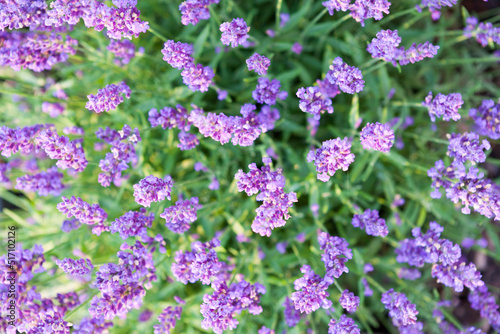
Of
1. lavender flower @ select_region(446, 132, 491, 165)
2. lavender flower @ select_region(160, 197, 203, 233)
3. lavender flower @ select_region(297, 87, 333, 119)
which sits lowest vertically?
lavender flower @ select_region(160, 197, 203, 233)

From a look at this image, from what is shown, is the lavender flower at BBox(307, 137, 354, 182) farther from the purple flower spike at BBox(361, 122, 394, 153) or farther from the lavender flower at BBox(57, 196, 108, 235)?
the lavender flower at BBox(57, 196, 108, 235)

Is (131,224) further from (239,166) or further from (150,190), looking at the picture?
(239,166)

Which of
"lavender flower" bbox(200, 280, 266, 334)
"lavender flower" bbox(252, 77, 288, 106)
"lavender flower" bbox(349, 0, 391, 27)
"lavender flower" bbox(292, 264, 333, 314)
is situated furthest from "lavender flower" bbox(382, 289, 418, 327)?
"lavender flower" bbox(349, 0, 391, 27)

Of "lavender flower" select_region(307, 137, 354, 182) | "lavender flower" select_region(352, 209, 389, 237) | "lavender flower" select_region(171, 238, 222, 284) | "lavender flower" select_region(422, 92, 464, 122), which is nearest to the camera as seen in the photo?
"lavender flower" select_region(307, 137, 354, 182)

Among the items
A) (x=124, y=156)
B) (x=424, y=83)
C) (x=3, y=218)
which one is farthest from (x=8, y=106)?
(x=424, y=83)

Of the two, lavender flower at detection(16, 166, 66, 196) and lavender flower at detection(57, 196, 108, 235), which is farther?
lavender flower at detection(16, 166, 66, 196)

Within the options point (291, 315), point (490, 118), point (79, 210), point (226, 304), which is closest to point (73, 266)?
point (79, 210)

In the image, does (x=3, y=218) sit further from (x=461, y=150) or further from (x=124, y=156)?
(x=461, y=150)
